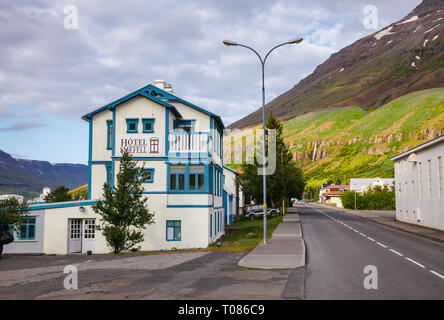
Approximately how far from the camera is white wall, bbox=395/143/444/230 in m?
32.7

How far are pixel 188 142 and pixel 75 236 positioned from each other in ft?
33.5

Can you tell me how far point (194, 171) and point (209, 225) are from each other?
3.91 metres

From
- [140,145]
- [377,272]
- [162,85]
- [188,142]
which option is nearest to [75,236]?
[140,145]

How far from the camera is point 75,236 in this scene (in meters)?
29.2

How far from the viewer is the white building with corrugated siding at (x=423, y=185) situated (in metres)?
32.5

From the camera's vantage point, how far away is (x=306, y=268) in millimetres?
13797

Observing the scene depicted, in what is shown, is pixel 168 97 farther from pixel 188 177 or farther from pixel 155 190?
pixel 155 190

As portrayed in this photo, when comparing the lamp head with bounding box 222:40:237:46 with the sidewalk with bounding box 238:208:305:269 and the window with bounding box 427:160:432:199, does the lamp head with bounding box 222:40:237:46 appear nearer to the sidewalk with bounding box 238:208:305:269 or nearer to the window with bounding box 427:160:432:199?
the sidewalk with bounding box 238:208:305:269

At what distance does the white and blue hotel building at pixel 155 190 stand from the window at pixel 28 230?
0.22 ft

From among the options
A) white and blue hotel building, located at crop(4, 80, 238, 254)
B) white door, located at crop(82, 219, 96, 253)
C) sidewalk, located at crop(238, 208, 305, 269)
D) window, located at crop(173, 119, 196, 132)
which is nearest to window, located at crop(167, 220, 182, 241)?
white and blue hotel building, located at crop(4, 80, 238, 254)

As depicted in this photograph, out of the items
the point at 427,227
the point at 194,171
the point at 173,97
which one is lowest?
the point at 427,227

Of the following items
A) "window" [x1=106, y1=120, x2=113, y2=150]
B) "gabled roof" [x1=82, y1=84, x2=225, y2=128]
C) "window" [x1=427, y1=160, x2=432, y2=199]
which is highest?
"gabled roof" [x1=82, y1=84, x2=225, y2=128]
